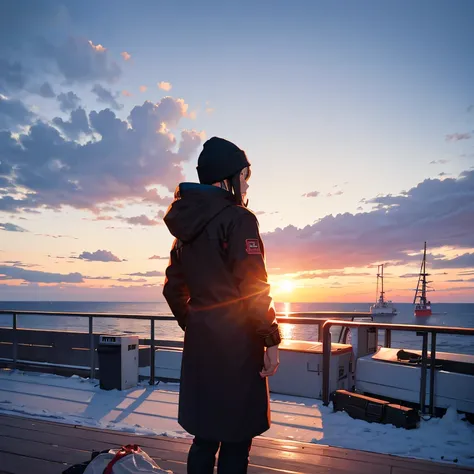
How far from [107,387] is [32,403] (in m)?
1.13

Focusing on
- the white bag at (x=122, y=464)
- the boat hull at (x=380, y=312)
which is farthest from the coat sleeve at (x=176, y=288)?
the boat hull at (x=380, y=312)

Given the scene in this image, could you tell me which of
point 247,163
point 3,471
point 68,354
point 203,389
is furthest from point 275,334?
point 68,354

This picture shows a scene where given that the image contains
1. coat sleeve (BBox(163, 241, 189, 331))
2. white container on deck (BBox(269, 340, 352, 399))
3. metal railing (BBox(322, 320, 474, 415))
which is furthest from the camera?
white container on deck (BBox(269, 340, 352, 399))

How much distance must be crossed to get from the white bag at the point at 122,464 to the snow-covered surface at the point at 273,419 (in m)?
1.42

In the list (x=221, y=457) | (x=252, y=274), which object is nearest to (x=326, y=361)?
(x=221, y=457)

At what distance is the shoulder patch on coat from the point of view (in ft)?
5.87

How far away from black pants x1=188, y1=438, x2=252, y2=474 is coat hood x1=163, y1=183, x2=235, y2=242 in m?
0.98

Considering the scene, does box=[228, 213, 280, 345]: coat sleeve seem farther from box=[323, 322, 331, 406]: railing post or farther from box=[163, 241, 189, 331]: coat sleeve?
box=[323, 322, 331, 406]: railing post

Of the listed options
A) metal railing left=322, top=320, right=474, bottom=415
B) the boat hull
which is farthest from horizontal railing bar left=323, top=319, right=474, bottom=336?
the boat hull

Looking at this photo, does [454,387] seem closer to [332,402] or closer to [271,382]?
[332,402]

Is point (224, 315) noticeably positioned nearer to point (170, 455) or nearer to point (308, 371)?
point (170, 455)

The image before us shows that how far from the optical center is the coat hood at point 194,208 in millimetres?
1872

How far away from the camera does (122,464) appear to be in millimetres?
2393

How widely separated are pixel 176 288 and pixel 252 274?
537mm
